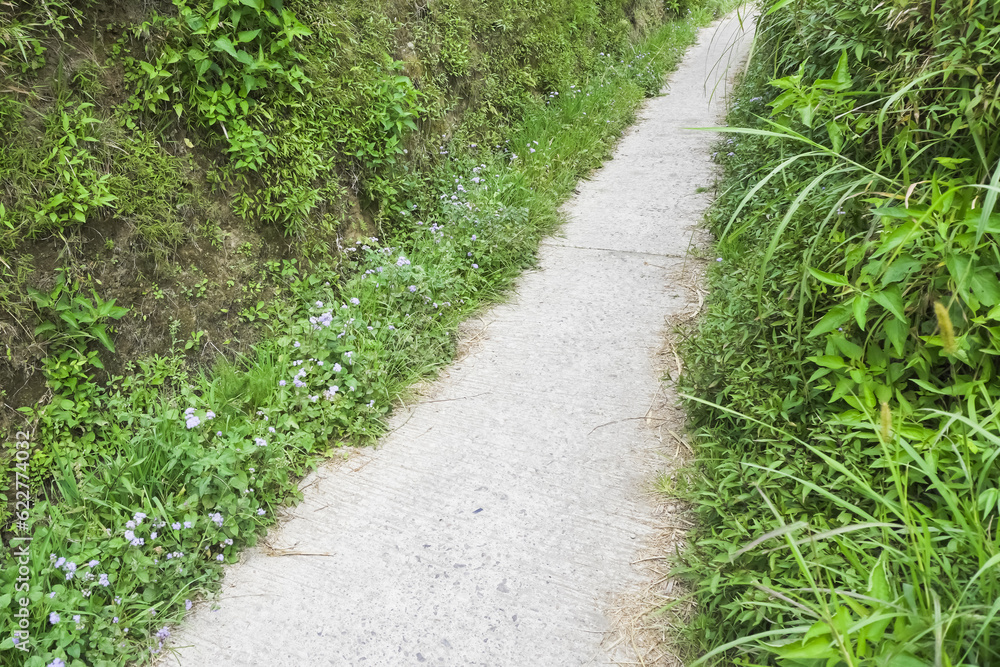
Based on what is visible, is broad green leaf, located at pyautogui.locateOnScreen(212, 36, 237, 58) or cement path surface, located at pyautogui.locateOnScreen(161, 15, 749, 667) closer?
cement path surface, located at pyautogui.locateOnScreen(161, 15, 749, 667)

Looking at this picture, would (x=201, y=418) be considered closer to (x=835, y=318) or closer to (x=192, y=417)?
(x=192, y=417)

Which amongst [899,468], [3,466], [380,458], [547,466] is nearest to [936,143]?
[899,468]

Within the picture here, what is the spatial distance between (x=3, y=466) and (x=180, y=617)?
34.8 inches

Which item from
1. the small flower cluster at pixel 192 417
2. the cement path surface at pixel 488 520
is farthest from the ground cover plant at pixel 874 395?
the small flower cluster at pixel 192 417

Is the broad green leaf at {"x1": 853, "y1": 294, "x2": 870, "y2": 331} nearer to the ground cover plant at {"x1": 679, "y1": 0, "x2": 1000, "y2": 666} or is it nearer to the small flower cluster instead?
the ground cover plant at {"x1": 679, "y1": 0, "x2": 1000, "y2": 666}

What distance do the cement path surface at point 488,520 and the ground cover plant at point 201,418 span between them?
0.54ft

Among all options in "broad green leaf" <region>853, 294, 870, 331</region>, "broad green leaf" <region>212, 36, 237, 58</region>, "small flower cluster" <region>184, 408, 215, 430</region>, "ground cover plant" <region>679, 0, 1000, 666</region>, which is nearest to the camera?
"ground cover plant" <region>679, 0, 1000, 666</region>

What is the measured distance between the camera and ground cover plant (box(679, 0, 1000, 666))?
1.56 m

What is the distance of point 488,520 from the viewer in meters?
2.58

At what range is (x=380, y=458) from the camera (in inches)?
116

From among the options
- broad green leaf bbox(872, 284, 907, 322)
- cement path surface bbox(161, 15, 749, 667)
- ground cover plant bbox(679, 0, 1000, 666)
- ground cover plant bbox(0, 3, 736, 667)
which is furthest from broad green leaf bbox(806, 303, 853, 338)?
ground cover plant bbox(0, 3, 736, 667)

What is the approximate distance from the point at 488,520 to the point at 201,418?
132cm

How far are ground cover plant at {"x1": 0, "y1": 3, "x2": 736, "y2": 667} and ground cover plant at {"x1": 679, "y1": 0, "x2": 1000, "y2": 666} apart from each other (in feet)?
5.58

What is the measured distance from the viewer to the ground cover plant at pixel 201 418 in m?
2.19
